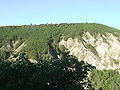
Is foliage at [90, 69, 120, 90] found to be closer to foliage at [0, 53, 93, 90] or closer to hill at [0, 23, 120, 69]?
foliage at [0, 53, 93, 90]

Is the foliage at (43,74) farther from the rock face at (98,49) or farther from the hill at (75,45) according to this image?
the hill at (75,45)

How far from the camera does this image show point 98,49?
185000mm

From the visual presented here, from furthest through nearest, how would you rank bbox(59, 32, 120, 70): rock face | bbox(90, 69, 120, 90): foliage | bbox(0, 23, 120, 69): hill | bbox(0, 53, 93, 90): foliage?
bbox(0, 23, 120, 69): hill
bbox(59, 32, 120, 70): rock face
bbox(90, 69, 120, 90): foliage
bbox(0, 53, 93, 90): foliage

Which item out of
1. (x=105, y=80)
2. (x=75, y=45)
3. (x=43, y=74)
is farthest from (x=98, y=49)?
(x=43, y=74)

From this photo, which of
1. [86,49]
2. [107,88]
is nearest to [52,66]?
[107,88]

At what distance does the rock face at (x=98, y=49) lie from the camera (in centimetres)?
17100

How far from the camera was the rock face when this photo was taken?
171000mm

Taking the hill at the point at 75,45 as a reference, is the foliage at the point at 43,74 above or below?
above

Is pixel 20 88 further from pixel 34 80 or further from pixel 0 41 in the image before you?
pixel 0 41

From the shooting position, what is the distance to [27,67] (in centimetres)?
2986

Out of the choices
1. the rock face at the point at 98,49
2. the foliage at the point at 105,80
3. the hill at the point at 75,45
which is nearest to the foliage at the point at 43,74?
the foliage at the point at 105,80

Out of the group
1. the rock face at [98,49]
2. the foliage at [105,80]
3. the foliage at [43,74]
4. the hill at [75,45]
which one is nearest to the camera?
the foliage at [43,74]

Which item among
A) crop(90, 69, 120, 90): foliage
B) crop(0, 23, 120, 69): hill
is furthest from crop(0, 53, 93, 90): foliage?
crop(0, 23, 120, 69): hill

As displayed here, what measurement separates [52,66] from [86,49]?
5855 inches
